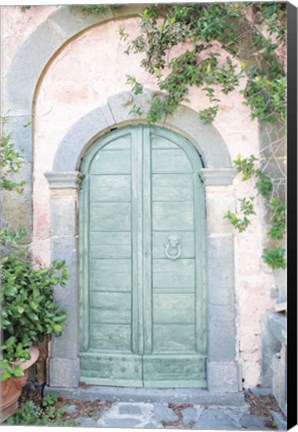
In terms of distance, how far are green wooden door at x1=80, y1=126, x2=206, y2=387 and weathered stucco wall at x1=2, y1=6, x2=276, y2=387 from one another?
0.92 ft

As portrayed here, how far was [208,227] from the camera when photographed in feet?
8.72

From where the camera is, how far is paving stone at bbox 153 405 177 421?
2.47m

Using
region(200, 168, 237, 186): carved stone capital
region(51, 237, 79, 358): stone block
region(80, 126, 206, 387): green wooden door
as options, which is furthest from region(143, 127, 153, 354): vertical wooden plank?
region(51, 237, 79, 358): stone block

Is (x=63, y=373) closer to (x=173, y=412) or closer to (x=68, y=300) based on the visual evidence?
(x=68, y=300)

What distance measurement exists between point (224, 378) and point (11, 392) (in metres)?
1.45

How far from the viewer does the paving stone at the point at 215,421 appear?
2.42m

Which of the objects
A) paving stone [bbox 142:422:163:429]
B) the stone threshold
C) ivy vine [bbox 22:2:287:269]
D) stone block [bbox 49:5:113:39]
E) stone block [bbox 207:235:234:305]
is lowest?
paving stone [bbox 142:422:163:429]

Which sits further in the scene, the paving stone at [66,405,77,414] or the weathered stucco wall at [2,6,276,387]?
the weathered stucco wall at [2,6,276,387]

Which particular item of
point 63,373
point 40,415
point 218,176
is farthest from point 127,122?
point 40,415

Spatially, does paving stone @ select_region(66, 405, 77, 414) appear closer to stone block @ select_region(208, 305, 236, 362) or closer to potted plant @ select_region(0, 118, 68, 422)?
potted plant @ select_region(0, 118, 68, 422)

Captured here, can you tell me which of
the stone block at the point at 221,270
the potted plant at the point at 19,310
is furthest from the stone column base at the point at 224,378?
the potted plant at the point at 19,310

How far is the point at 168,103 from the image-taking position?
2625 millimetres

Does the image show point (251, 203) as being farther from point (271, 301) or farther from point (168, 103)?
point (168, 103)

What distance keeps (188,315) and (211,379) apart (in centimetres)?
47
